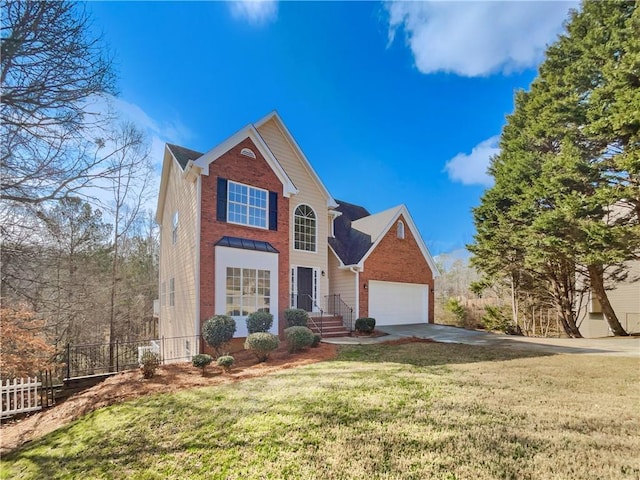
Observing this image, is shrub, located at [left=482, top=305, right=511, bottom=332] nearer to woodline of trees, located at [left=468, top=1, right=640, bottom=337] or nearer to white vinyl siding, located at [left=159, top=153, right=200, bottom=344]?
woodline of trees, located at [left=468, top=1, right=640, bottom=337]

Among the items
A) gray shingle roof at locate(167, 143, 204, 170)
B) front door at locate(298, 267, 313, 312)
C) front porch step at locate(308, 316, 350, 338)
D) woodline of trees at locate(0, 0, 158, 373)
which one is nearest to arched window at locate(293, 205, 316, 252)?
front door at locate(298, 267, 313, 312)

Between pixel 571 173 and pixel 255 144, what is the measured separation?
45.1 ft

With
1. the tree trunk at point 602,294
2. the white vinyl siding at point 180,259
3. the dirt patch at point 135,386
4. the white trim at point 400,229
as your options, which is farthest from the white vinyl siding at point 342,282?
the tree trunk at point 602,294

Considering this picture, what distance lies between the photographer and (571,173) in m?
14.1

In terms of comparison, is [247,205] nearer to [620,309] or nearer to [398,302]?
[398,302]

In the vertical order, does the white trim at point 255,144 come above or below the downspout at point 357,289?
above

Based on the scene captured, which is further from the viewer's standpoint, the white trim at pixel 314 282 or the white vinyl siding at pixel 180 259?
the white trim at pixel 314 282

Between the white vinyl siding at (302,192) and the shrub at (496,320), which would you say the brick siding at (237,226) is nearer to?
the white vinyl siding at (302,192)

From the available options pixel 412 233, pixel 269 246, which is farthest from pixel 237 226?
pixel 412 233

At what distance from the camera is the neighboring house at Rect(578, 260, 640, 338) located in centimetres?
1844

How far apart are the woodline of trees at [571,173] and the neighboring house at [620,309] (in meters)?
1.64

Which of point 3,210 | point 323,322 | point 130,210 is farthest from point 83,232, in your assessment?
point 323,322

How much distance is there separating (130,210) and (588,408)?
1080 inches

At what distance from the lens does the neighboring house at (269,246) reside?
40.4 ft
